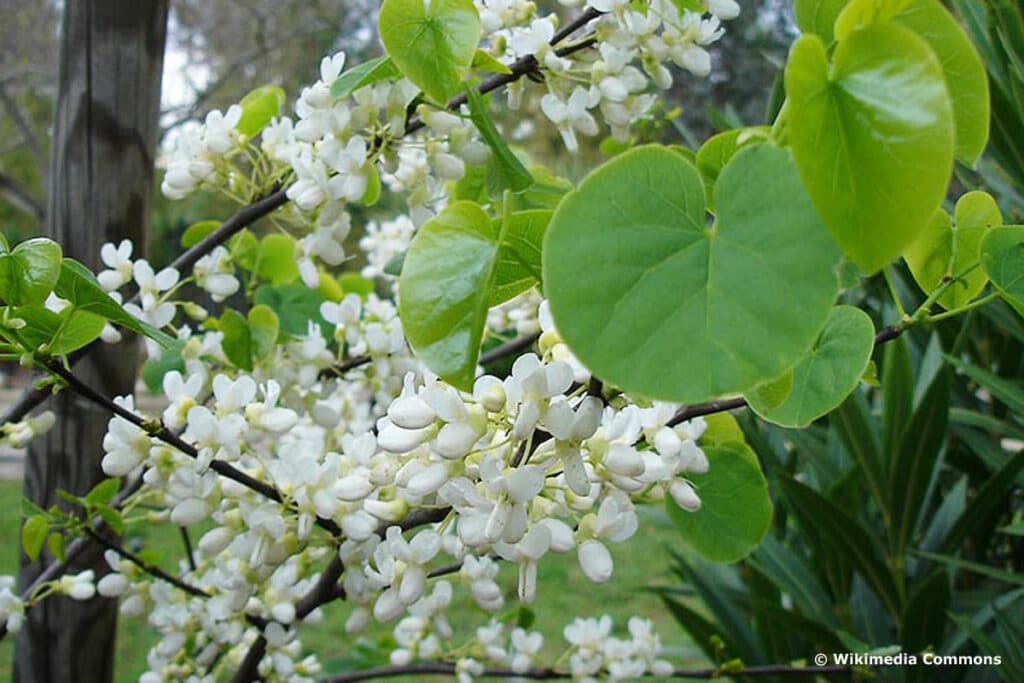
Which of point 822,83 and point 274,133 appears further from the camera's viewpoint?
point 274,133

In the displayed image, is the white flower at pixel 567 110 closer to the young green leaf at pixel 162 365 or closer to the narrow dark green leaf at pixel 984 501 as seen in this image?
the young green leaf at pixel 162 365

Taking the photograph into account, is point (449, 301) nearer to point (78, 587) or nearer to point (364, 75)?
point (364, 75)

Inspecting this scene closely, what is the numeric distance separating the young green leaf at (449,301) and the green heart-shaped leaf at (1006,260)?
0.19 m

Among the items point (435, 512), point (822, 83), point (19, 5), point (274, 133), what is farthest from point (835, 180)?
point (19, 5)

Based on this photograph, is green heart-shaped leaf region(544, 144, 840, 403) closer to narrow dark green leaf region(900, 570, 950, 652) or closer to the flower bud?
the flower bud

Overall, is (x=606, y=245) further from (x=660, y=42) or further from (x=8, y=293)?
(x=660, y=42)

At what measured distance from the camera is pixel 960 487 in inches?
45.6

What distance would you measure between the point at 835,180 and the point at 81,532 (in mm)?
613

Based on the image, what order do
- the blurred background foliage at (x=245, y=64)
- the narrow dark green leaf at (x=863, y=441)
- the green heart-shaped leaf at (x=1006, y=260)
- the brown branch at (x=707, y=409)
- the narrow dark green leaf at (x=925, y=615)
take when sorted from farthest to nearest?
the blurred background foliage at (x=245, y=64), the narrow dark green leaf at (x=863, y=441), the narrow dark green leaf at (x=925, y=615), the brown branch at (x=707, y=409), the green heart-shaped leaf at (x=1006, y=260)

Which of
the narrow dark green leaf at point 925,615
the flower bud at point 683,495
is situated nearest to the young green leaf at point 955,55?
the flower bud at point 683,495

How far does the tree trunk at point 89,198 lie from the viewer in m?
0.78

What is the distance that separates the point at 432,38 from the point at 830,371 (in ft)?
0.84

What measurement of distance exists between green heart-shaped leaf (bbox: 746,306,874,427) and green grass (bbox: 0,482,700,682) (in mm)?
1423

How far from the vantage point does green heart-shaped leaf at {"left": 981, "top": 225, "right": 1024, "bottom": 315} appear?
1.13 feet
